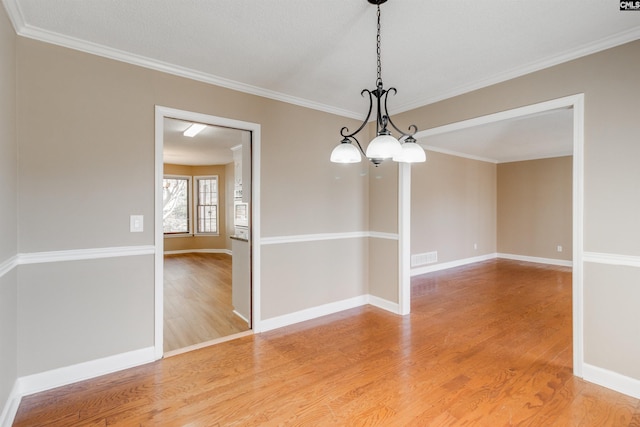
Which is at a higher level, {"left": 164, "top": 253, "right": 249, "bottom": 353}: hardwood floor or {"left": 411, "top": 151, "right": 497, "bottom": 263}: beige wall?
{"left": 411, "top": 151, "right": 497, "bottom": 263}: beige wall

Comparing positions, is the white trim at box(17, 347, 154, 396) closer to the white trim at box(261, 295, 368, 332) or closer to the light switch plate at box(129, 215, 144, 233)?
the light switch plate at box(129, 215, 144, 233)

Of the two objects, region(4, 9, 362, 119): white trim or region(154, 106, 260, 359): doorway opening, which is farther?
region(154, 106, 260, 359): doorway opening

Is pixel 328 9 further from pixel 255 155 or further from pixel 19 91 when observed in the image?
pixel 19 91

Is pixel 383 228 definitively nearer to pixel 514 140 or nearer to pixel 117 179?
pixel 117 179

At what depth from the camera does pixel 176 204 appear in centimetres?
875

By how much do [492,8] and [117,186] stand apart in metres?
3.07

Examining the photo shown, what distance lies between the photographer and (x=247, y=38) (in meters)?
2.24

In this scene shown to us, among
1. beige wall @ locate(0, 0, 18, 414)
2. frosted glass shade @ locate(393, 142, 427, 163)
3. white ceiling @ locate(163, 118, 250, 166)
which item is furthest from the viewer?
white ceiling @ locate(163, 118, 250, 166)

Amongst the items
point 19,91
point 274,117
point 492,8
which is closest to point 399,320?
point 274,117

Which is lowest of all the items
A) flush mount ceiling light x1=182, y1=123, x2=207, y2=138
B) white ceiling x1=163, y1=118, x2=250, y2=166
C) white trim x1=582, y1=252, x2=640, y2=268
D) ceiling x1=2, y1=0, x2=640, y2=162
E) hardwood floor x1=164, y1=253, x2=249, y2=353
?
hardwood floor x1=164, y1=253, x2=249, y2=353

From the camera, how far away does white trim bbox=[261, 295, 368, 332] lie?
3311 mm

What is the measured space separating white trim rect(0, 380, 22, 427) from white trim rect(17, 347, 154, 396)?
0.06 meters

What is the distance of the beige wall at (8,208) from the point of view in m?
1.75

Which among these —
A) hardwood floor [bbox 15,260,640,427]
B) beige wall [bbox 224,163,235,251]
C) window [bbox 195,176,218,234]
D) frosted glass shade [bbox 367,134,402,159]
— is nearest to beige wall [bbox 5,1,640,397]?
hardwood floor [bbox 15,260,640,427]
